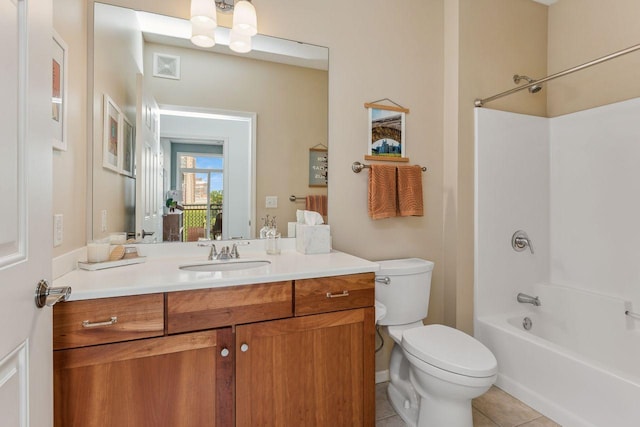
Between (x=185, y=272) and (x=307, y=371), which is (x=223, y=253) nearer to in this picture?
(x=185, y=272)

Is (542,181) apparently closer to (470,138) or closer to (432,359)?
(470,138)

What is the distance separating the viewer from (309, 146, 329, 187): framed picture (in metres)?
1.93

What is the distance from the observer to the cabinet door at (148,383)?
102cm

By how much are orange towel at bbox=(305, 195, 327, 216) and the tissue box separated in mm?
196

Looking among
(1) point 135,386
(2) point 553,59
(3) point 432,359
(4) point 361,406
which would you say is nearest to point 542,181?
(2) point 553,59

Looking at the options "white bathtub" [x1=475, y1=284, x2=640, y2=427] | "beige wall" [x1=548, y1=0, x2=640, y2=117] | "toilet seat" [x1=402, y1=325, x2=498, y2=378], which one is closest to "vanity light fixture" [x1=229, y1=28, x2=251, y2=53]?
"toilet seat" [x1=402, y1=325, x2=498, y2=378]

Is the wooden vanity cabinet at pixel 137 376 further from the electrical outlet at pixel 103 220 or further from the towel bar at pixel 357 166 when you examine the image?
the towel bar at pixel 357 166

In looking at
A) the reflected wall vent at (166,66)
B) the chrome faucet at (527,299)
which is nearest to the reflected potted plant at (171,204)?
the reflected wall vent at (166,66)

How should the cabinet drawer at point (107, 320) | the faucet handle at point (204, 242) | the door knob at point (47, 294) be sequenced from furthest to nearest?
the faucet handle at point (204, 242) → the cabinet drawer at point (107, 320) → the door knob at point (47, 294)

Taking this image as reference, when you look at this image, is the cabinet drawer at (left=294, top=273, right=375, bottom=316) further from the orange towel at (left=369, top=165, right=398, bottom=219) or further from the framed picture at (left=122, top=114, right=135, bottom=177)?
the framed picture at (left=122, top=114, right=135, bottom=177)

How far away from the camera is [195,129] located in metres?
1.68

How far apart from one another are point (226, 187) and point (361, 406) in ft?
4.16

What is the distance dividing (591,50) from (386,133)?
1663 millimetres

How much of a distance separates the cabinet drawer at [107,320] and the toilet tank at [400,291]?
1162mm
